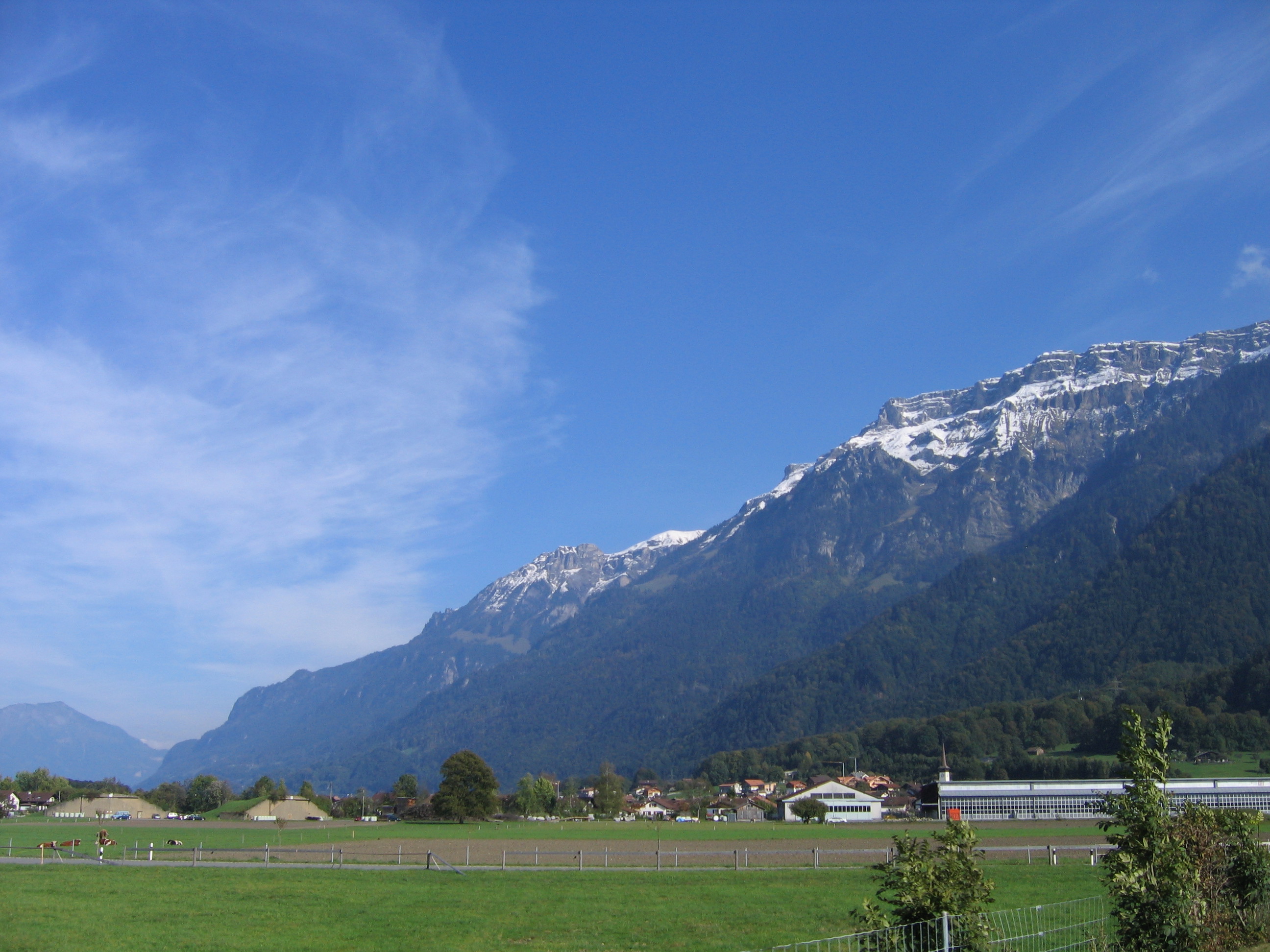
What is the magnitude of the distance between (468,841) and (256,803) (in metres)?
82.3

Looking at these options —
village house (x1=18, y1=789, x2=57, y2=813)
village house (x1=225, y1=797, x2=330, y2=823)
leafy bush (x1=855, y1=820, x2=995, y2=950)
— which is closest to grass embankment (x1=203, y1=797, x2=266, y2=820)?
village house (x1=225, y1=797, x2=330, y2=823)

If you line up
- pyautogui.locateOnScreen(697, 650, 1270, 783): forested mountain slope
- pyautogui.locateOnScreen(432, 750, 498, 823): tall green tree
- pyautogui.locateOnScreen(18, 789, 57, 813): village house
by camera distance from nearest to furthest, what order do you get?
pyautogui.locateOnScreen(432, 750, 498, 823): tall green tree, pyautogui.locateOnScreen(18, 789, 57, 813): village house, pyautogui.locateOnScreen(697, 650, 1270, 783): forested mountain slope

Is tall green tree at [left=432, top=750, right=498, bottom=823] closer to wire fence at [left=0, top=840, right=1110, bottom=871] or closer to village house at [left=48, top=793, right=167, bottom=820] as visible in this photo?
wire fence at [left=0, top=840, right=1110, bottom=871]

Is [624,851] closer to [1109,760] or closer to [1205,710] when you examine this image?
[1109,760]

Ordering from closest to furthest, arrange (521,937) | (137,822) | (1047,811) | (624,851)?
(521,937)
(624,851)
(137,822)
(1047,811)

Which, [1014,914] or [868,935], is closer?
[868,935]

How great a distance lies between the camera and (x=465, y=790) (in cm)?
10875

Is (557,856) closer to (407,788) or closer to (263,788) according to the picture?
(407,788)

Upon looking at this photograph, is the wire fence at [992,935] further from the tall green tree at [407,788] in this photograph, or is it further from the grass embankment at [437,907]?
the tall green tree at [407,788]

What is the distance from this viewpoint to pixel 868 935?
12562 mm

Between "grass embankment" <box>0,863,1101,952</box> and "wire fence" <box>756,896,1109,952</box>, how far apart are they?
4.01 metres

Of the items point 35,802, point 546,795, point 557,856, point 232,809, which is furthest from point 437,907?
point 35,802

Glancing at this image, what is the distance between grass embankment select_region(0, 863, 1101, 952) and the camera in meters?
22.0

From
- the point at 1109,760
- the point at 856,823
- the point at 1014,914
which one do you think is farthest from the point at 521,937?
the point at 1109,760
